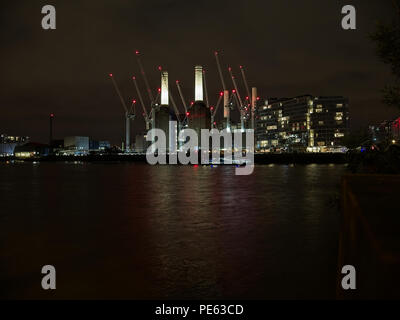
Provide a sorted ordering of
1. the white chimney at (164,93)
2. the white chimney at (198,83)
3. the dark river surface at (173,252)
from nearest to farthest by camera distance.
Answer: the dark river surface at (173,252) → the white chimney at (198,83) → the white chimney at (164,93)

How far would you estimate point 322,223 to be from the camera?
1495 cm

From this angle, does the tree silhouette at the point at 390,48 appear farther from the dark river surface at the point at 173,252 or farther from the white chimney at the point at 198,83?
the white chimney at the point at 198,83

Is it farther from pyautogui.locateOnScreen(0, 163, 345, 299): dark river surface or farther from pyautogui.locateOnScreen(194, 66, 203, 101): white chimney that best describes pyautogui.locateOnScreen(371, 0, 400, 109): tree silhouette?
pyautogui.locateOnScreen(194, 66, 203, 101): white chimney

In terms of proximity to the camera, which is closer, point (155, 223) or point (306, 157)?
point (155, 223)

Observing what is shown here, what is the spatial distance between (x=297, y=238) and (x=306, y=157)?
113 metres

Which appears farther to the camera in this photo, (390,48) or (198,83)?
(198,83)

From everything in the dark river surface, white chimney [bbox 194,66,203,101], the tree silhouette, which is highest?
white chimney [bbox 194,66,203,101]

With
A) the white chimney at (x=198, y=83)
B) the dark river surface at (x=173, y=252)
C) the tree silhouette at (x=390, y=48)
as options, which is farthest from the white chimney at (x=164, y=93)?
the tree silhouette at (x=390, y=48)

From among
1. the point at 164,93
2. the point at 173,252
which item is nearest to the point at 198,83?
the point at 164,93

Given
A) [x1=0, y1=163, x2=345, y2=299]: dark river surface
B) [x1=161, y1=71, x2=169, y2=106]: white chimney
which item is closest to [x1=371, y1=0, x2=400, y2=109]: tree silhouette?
[x1=0, y1=163, x2=345, y2=299]: dark river surface

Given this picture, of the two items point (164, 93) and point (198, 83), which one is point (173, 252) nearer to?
point (198, 83)
